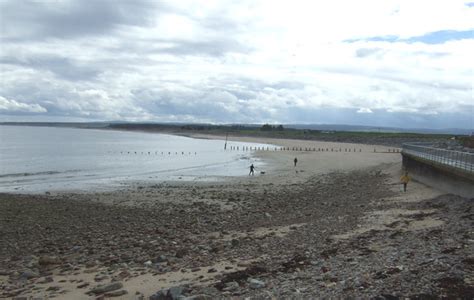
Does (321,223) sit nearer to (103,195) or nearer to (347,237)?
(347,237)

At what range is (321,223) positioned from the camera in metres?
17.5

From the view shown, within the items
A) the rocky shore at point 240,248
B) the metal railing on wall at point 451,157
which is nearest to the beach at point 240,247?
the rocky shore at point 240,248

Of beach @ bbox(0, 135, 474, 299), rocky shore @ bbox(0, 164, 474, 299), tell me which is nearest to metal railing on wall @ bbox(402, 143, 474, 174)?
beach @ bbox(0, 135, 474, 299)

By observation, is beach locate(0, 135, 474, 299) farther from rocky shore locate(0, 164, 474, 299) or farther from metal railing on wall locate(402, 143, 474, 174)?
metal railing on wall locate(402, 143, 474, 174)

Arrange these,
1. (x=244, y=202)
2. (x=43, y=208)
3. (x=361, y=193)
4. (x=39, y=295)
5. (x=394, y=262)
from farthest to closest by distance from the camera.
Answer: (x=361, y=193) → (x=244, y=202) → (x=43, y=208) → (x=39, y=295) → (x=394, y=262)

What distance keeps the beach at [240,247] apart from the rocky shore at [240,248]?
0.04 metres

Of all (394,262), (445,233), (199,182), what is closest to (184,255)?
(394,262)

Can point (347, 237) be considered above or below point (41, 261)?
above

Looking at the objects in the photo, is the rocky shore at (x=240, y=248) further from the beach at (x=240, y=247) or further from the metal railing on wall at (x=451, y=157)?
the metal railing on wall at (x=451, y=157)

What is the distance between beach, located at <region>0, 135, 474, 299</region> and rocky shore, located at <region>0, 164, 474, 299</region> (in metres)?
0.04

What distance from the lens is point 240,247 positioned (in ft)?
46.4

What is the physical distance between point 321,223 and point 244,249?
4.80m

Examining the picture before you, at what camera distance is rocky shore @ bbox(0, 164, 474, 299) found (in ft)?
30.0

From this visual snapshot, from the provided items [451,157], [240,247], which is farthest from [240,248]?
[451,157]
